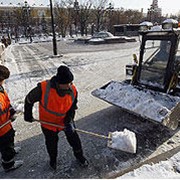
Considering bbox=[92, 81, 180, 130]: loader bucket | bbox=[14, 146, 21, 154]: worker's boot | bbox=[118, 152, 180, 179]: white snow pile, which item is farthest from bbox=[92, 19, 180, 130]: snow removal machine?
bbox=[14, 146, 21, 154]: worker's boot

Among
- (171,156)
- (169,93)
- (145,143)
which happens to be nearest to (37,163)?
(145,143)

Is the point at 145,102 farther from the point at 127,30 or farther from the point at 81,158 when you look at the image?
the point at 127,30

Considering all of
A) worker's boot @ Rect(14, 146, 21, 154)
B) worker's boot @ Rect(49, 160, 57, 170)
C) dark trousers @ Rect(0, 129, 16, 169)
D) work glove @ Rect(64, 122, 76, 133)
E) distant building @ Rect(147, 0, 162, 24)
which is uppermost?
distant building @ Rect(147, 0, 162, 24)

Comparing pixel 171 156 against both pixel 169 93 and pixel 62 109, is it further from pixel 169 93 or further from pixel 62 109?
pixel 62 109

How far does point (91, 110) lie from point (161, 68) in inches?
84.1

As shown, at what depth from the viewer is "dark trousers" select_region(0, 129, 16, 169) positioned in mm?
3023

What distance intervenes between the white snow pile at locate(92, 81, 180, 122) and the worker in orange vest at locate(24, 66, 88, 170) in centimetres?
147

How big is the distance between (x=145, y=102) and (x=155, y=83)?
0.93 m

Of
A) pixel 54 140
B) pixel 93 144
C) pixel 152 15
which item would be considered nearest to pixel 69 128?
pixel 54 140

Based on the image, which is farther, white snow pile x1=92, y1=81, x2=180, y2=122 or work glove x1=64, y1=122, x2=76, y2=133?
white snow pile x1=92, y1=81, x2=180, y2=122

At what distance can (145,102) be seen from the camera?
3939 millimetres

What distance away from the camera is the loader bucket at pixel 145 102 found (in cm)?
357

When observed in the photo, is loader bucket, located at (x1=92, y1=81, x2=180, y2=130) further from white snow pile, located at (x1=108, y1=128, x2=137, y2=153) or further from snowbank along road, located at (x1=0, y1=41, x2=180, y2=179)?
white snow pile, located at (x1=108, y1=128, x2=137, y2=153)

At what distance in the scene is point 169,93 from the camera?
4359 mm
